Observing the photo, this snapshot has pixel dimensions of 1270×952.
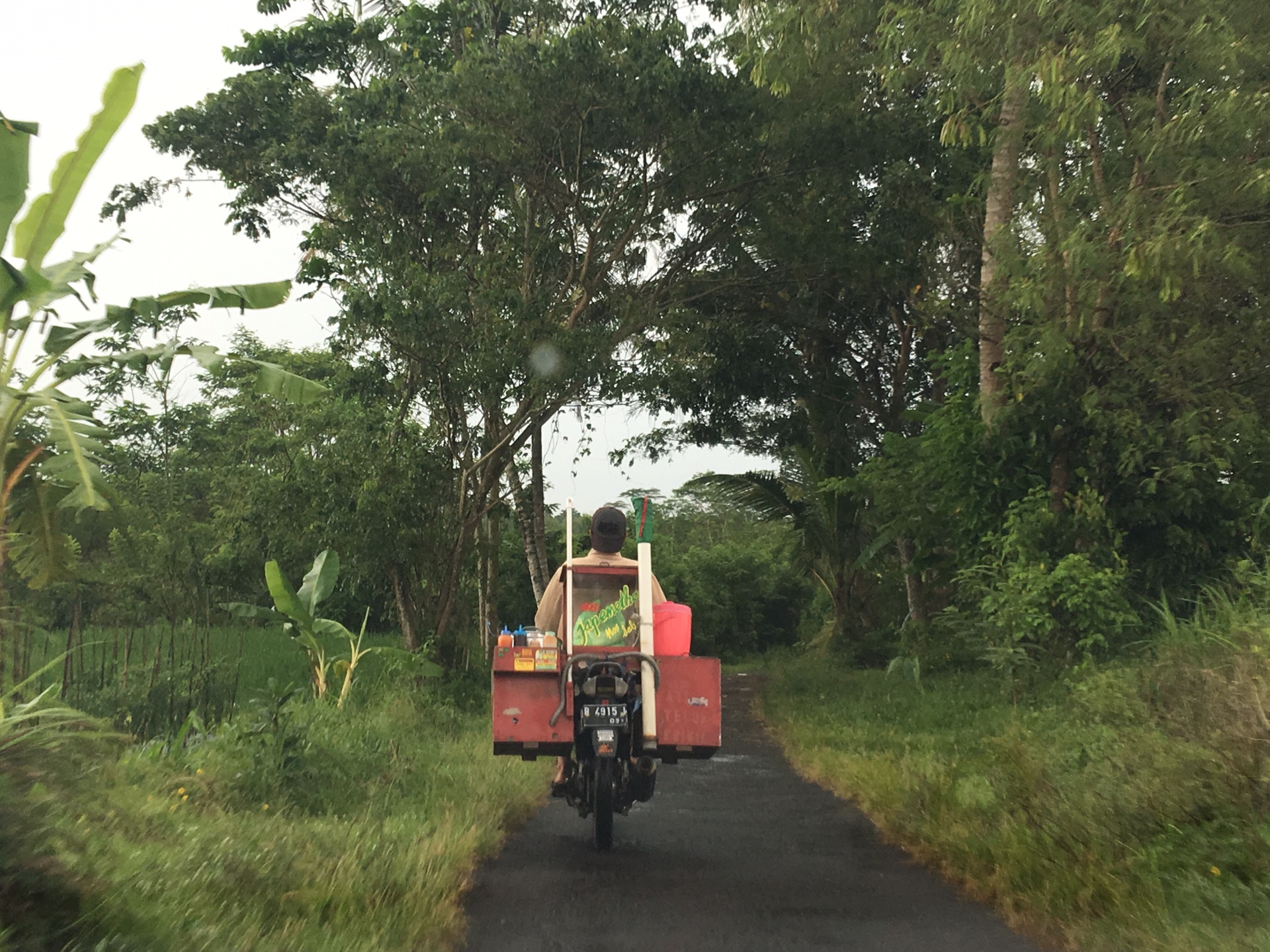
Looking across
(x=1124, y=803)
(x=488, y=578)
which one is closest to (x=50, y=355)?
(x=1124, y=803)

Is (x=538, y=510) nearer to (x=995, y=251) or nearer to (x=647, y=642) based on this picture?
(x=995, y=251)

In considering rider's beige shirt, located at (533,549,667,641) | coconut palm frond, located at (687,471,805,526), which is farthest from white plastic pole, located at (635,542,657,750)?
coconut palm frond, located at (687,471,805,526)

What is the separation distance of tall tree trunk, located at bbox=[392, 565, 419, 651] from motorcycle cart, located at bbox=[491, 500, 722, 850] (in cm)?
878

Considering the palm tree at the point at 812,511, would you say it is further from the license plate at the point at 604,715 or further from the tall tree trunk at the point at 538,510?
the license plate at the point at 604,715

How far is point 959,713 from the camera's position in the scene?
1257 centimetres

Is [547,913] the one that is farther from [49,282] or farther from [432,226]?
[432,226]

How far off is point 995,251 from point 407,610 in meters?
9.24

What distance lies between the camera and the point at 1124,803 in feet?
19.8

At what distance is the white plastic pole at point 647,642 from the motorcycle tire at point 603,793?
26 centimetres

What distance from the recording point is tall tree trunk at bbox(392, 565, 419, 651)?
52.0ft

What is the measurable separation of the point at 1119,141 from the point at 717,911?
7577 mm

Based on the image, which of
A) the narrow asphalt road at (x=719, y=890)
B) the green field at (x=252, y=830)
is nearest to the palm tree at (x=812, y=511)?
the green field at (x=252, y=830)

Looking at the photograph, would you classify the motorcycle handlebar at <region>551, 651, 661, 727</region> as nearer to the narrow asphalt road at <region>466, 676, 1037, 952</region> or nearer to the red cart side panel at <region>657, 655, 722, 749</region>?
the red cart side panel at <region>657, 655, 722, 749</region>

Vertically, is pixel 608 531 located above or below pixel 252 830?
above
